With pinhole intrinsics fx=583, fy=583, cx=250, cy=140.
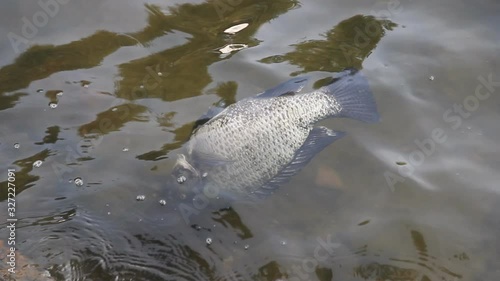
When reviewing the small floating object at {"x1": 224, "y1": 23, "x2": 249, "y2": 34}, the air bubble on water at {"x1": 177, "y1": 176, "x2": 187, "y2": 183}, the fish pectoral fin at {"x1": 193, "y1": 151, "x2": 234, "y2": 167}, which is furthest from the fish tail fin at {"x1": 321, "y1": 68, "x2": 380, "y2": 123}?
the small floating object at {"x1": 224, "y1": 23, "x2": 249, "y2": 34}

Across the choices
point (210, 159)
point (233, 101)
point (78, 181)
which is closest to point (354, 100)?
point (233, 101)

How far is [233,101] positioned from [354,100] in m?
1.02

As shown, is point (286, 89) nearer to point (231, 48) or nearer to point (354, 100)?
point (354, 100)

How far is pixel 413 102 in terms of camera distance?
482 centimetres

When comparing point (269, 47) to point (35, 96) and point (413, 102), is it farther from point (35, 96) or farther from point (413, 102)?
point (35, 96)

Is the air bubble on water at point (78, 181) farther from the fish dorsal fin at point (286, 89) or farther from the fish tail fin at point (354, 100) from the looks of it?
the fish tail fin at point (354, 100)

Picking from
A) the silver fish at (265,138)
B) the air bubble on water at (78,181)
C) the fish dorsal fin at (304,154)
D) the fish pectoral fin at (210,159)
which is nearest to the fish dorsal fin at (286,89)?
the silver fish at (265,138)

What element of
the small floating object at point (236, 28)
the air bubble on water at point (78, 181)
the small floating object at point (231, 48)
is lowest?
the air bubble on water at point (78, 181)

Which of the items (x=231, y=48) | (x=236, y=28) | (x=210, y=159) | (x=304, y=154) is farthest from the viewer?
(x=236, y=28)

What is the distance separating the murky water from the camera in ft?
12.5

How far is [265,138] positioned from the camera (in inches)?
161

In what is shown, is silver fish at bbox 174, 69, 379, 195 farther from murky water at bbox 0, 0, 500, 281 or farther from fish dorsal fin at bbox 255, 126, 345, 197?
murky water at bbox 0, 0, 500, 281

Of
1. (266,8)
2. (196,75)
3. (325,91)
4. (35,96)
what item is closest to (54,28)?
(35,96)

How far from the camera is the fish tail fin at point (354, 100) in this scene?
4.39m
